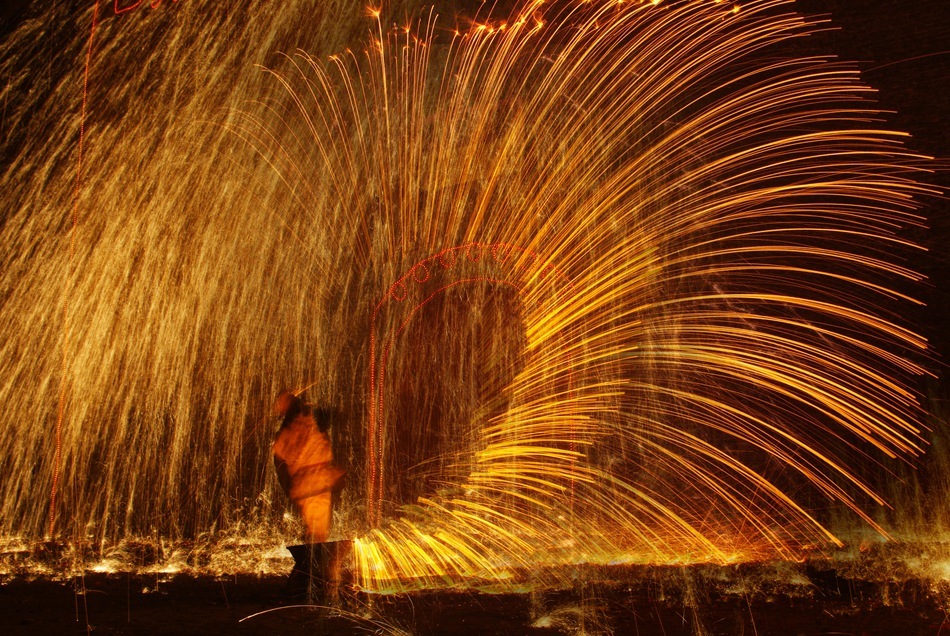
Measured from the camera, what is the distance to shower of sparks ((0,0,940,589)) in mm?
8852

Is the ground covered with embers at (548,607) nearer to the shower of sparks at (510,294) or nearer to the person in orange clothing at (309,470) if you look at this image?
the person in orange clothing at (309,470)

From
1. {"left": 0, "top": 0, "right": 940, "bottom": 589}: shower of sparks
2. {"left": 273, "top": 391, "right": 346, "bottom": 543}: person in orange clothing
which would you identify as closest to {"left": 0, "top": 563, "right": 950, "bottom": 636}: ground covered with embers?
{"left": 273, "top": 391, "right": 346, "bottom": 543}: person in orange clothing

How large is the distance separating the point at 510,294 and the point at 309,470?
16.8ft

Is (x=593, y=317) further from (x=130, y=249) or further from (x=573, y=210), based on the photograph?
(x=130, y=249)

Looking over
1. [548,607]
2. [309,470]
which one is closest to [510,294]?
[309,470]

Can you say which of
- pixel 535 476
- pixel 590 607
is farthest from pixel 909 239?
pixel 590 607

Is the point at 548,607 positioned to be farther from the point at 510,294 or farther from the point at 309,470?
the point at 510,294

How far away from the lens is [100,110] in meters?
9.31

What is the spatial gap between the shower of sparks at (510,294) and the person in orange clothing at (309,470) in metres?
1.36

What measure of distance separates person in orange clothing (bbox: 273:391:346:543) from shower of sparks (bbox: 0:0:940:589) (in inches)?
53.5

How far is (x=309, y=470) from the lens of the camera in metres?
5.78

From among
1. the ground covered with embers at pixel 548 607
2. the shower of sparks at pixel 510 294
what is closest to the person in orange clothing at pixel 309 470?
the ground covered with embers at pixel 548 607

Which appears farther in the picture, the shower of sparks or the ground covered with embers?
the shower of sparks

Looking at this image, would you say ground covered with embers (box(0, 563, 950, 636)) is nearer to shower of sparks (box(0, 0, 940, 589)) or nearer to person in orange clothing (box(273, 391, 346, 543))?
person in orange clothing (box(273, 391, 346, 543))
